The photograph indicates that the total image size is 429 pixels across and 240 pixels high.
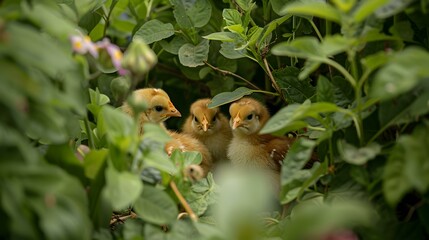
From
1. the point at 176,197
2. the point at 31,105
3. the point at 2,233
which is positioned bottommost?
the point at 176,197

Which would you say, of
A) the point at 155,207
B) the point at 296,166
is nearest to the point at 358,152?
the point at 296,166

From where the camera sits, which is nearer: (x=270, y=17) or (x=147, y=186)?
(x=147, y=186)

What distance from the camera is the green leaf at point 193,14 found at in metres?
1.79

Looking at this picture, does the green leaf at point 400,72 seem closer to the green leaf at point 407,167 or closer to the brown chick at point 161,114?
the green leaf at point 407,167

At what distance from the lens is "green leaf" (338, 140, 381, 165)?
1153mm

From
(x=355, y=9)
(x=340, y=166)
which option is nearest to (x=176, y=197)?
(x=340, y=166)

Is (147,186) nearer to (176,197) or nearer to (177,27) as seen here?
(176,197)

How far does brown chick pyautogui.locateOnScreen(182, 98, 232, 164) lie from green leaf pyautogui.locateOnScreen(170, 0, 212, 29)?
0.64 feet

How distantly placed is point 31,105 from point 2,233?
0.18m

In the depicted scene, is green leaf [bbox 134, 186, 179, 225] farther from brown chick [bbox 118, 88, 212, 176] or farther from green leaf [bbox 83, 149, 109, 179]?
brown chick [bbox 118, 88, 212, 176]

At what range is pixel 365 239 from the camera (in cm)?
123

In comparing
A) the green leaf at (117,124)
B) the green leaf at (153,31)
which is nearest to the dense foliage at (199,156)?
the green leaf at (117,124)

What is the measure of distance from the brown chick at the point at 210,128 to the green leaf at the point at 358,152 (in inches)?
25.4

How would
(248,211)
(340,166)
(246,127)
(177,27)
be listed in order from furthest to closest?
1. (177,27)
2. (246,127)
3. (340,166)
4. (248,211)
